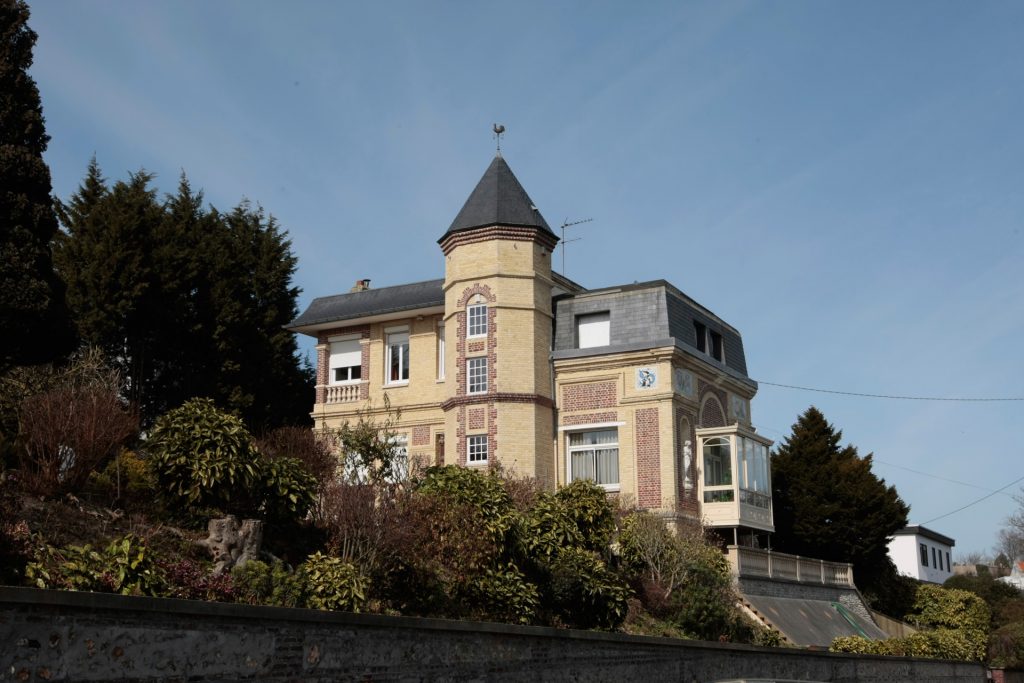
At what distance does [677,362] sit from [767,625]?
7.77 metres

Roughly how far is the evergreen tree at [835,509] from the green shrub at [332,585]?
25439 mm

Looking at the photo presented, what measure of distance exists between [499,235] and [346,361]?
753cm

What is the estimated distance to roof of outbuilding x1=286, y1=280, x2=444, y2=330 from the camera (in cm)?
3516

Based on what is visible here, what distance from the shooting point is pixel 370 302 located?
119ft

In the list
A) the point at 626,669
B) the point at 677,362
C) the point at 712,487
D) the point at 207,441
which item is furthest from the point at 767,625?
the point at 207,441

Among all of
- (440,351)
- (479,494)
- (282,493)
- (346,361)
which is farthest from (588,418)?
(282,493)

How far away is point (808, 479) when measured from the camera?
124ft

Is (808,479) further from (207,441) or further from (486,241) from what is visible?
(207,441)

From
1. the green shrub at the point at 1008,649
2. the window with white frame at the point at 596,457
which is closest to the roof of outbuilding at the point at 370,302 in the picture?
the window with white frame at the point at 596,457

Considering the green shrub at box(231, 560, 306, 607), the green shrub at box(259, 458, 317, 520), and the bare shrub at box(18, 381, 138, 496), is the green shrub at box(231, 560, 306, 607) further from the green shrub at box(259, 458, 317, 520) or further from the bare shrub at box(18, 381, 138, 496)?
the bare shrub at box(18, 381, 138, 496)

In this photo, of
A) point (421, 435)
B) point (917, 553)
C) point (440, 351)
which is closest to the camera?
point (421, 435)

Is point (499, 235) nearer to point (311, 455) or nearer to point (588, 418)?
point (588, 418)

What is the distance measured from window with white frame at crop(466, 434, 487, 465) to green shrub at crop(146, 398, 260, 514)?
14861mm

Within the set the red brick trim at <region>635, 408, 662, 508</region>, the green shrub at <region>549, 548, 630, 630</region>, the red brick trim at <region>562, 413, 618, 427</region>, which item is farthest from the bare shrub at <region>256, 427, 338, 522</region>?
the red brick trim at <region>635, 408, 662, 508</region>
